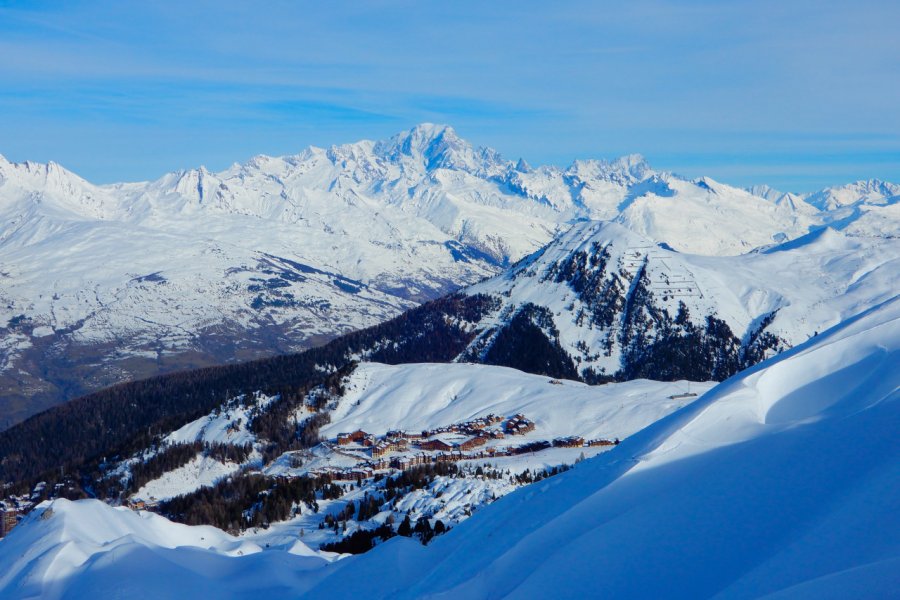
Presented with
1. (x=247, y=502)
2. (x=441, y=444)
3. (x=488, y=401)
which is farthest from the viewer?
(x=488, y=401)

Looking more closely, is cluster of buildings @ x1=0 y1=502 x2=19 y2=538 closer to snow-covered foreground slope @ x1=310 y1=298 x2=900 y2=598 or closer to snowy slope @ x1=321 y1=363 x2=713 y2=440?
snowy slope @ x1=321 y1=363 x2=713 y2=440

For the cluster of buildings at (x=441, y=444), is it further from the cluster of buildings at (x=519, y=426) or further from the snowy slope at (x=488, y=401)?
the snowy slope at (x=488, y=401)

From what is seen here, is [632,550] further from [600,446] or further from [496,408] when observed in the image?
[496,408]

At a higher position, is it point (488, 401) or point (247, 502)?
point (488, 401)

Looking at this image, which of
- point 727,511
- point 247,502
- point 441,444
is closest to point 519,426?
point 441,444

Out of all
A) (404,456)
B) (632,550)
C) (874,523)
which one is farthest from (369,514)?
(874,523)

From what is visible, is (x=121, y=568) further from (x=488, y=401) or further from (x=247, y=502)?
(x=488, y=401)
